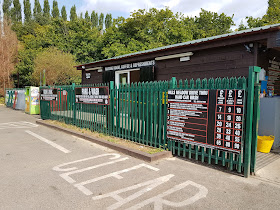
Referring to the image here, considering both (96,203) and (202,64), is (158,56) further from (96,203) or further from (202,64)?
(96,203)

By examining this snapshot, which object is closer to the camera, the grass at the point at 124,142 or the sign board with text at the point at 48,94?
the grass at the point at 124,142

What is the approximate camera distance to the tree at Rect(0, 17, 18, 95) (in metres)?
27.1

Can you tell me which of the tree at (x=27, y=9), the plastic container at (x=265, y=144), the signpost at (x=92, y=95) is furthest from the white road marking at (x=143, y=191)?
the tree at (x=27, y=9)

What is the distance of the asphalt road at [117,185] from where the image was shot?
2.98 meters

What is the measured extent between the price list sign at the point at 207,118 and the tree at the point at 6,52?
94.7 feet

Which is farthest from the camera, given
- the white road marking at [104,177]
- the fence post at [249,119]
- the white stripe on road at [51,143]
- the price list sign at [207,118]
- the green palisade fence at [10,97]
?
the green palisade fence at [10,97]

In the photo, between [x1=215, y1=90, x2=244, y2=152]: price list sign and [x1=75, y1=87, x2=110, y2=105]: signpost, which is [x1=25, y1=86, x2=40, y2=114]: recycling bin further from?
[x1=215, y1=90, x2=244, y2=152]: price list sign

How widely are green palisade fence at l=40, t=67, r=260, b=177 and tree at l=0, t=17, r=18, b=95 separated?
23755mm

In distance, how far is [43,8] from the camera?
206ft

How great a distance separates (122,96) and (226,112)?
3124 mm

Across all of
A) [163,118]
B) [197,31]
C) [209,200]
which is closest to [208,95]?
[163,118]

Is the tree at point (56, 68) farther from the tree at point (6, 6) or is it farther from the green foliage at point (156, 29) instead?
the tree at point (6, 6)

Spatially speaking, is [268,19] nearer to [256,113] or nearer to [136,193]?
[256,113]

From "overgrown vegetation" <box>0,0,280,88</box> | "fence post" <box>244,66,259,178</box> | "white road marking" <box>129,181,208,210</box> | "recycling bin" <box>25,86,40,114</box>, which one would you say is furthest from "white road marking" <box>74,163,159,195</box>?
"overgrown vegetation" <box>0,0,280,88</box>
